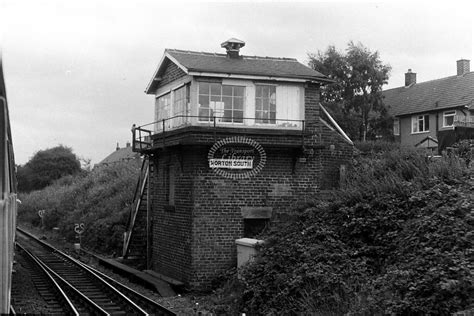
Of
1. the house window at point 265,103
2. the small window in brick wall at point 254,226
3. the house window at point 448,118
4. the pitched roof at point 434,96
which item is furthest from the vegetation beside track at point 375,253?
the pitched roof at point 434,96

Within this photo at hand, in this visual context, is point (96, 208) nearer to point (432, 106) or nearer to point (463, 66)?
point (432, 106)

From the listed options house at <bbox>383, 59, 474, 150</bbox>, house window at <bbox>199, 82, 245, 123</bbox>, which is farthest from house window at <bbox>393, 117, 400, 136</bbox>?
house window at <bbox>199, 82, 245, 123</bbox>

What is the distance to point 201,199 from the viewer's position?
14.9 meters

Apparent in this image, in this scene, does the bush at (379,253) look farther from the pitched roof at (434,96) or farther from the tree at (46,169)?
the tree at (46,169)

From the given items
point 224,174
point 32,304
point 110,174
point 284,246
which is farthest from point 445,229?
point 110,174

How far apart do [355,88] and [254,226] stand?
23.7m

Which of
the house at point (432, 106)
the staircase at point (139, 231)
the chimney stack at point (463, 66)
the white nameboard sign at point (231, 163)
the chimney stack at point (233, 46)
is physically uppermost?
the chimney stack at point (463, 66)

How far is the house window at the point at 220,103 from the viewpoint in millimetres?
15281

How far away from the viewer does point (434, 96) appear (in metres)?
38.6

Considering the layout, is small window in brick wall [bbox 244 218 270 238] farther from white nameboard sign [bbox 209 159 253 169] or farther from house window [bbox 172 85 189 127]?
house window [bbox 172 85 189 127]

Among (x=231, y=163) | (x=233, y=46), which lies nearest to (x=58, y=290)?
(x=231, y=163)

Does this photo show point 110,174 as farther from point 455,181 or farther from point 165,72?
point 455,181

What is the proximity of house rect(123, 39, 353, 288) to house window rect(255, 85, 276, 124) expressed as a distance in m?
0.03

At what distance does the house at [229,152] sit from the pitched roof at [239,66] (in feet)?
0.10
